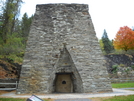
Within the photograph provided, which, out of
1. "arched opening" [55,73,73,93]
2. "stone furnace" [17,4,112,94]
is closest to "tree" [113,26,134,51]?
"stone furnace" [17,4,112,94]

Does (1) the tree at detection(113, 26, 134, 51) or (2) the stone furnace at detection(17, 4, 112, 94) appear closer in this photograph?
(2) the stone furnace at detection(17, 4, 112, 94)

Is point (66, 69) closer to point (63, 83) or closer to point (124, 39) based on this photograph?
point (63, 83)

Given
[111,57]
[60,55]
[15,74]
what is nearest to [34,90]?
[60,55]

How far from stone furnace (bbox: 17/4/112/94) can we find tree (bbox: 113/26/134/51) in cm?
1924

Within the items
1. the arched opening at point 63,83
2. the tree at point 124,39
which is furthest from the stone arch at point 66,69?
the tree at point 124,39

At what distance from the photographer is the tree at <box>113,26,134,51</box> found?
82.6 feet

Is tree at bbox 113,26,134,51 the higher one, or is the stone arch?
tree at bbox 113,26,134,51

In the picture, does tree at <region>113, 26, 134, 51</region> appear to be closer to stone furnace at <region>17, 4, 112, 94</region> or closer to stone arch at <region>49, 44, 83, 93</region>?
stone furnace at <region>17, 4, 112, 94</region>

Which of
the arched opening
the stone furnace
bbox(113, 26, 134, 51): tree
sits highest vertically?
bbox(113, 26, 134, 51): tree

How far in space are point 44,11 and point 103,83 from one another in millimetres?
6558

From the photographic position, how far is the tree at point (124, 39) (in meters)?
25.2

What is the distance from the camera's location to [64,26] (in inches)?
350

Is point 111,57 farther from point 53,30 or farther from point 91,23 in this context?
point 53,30

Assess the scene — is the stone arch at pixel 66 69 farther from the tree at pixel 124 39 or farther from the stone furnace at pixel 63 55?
the tree at pixel 124 39
